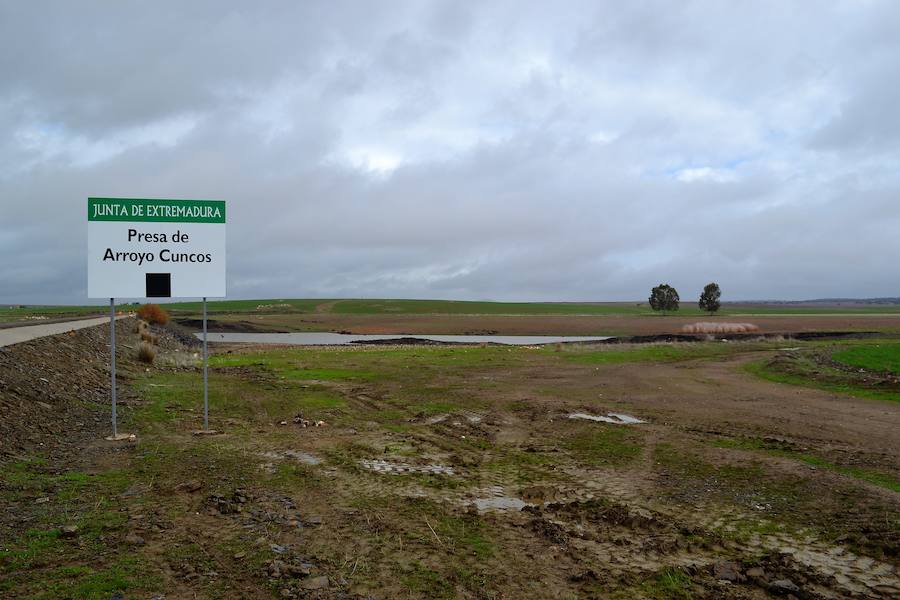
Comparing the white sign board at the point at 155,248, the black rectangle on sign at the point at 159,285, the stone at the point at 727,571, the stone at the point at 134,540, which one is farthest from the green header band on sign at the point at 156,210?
the stone at the point at 727,571

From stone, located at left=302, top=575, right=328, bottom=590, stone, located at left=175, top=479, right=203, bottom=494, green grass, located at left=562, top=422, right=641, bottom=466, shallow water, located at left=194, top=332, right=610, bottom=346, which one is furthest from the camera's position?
shallow water, located at left=194, top=332, right=610, bottom=346

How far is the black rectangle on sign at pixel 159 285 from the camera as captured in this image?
10523 mm

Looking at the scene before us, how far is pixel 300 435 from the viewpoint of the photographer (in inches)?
441

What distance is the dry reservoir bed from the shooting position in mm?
4984

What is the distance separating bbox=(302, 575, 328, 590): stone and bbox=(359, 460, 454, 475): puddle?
12.1ft

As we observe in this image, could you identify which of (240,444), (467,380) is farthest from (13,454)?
(467,380)

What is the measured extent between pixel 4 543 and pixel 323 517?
2889mm

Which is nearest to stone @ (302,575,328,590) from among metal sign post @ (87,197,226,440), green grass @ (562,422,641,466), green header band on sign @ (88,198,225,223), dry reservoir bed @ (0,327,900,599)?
dry reservoir bed @ (0,327,900,599)

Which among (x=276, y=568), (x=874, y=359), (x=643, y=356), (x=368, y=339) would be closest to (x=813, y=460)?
(x=276, y=568)

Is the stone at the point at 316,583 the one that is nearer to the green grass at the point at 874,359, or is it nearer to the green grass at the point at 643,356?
the green grass at the point at 874,359

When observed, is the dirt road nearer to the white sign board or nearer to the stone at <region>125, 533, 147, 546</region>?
the white sign board

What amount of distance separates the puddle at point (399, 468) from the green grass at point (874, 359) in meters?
21.7

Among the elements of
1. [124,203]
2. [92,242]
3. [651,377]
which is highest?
[124,203]

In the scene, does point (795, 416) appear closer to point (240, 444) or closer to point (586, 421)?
point (586, 421)
